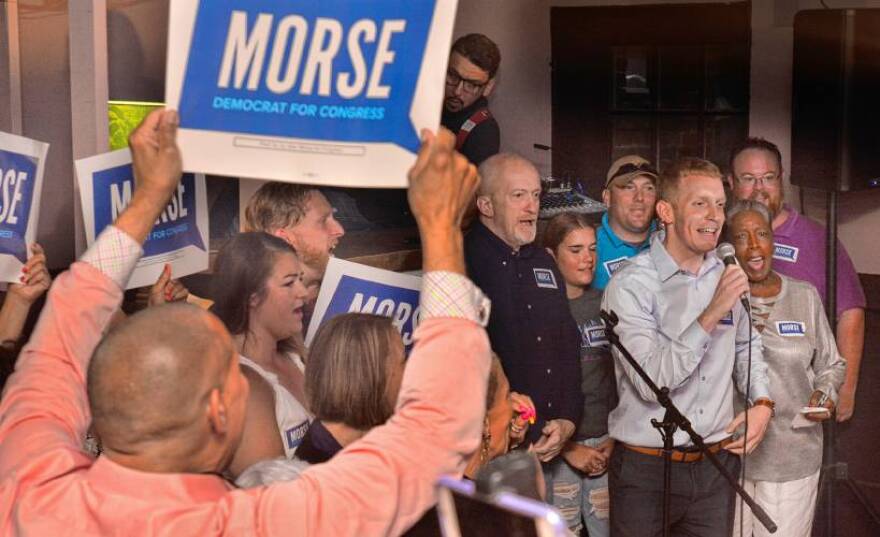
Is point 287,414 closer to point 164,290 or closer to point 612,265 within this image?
point 164,290

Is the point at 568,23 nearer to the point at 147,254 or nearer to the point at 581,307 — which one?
the point at 581,307

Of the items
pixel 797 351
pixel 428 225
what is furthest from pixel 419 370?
pixel 797 351

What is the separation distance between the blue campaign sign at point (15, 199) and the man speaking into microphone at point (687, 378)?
1.65 meters

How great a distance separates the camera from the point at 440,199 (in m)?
1.73

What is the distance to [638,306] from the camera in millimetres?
3613

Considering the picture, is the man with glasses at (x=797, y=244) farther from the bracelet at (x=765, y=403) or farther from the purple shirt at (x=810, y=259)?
the bracelet at (x=765, y=403)

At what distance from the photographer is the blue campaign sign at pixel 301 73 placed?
6.75 ft

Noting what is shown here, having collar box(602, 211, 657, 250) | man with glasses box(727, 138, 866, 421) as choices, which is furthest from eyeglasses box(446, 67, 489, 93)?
man with glasses box(727, 138, 866, 421)

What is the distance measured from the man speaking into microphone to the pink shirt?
6.43 feet

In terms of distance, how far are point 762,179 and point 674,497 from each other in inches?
42.4

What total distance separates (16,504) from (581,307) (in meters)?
2.39

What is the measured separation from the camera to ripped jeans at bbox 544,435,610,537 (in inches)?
151

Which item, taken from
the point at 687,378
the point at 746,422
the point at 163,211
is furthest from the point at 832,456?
the point at 163,211

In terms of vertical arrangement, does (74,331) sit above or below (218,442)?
above
